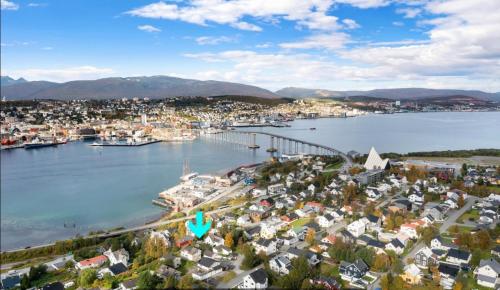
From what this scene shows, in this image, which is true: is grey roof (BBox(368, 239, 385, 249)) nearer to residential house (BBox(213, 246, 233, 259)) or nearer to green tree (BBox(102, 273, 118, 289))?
residential house (BBox(213, 246, 233, 259))

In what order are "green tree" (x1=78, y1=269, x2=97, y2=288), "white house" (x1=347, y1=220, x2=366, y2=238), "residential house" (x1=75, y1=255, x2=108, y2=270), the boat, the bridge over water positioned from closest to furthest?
1. "green tree" (x1=78, y1=269, x2=97, y2=288)
2. "residential house" (x1=75, y1=255, x2=108, y2=270)
3. "white house" (x1=347, y1=220, x2=366, y2=238)
4. the bridge over water
5. the boat

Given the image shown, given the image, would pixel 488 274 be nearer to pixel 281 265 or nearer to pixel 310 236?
pixel 310 236

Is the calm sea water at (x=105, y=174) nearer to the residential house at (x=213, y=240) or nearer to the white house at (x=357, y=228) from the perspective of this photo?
the residential house at (x=213, y=240)

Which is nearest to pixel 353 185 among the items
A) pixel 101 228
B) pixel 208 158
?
pixel 101 228

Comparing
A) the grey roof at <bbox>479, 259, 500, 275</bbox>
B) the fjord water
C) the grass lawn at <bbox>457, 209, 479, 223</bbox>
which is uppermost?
the grey roof at <bbox>479, 259, 500, 275</bbox>

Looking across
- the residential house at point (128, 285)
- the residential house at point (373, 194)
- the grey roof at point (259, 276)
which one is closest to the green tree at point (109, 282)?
the residential house at point (128, 285)

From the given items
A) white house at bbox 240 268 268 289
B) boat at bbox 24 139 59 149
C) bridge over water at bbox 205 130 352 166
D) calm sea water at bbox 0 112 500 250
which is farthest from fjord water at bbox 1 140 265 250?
white house at bbox 240 268 268 289

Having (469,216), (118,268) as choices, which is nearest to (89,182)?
(118,268)
